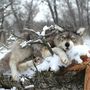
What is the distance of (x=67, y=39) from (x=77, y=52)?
10.8 inches

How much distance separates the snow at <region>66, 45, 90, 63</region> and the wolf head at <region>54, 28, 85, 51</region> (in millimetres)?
66

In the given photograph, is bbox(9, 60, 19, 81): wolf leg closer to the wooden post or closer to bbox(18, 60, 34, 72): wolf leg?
bbox(18, 60, 34, 72): wolf leg

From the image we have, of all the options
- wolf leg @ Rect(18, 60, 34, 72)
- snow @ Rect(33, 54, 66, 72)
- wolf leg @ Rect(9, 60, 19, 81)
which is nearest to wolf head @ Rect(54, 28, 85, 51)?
snow @ Rect(33, 54, 66, 72)

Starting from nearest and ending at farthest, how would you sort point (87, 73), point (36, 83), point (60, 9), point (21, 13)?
point (87, 73), point (36, 83), point (21, 13), point (60, 9)

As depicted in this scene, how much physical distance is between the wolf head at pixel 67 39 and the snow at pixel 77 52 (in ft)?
0.22

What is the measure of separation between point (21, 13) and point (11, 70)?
52.9ft

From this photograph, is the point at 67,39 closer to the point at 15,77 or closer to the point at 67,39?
the point at 67,39

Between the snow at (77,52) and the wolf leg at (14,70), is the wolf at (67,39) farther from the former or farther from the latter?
the wolf leg at (14,70)

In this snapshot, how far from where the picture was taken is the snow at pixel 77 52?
4.50 meters

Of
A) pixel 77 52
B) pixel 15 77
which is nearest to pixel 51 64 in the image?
pixel 77 52

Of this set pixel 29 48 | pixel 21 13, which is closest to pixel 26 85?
pixel 29 48

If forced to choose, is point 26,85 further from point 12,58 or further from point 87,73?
point 87,73

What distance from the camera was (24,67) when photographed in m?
4.84

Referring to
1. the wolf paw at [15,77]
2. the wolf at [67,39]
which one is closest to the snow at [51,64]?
the wolf at [67,39]
